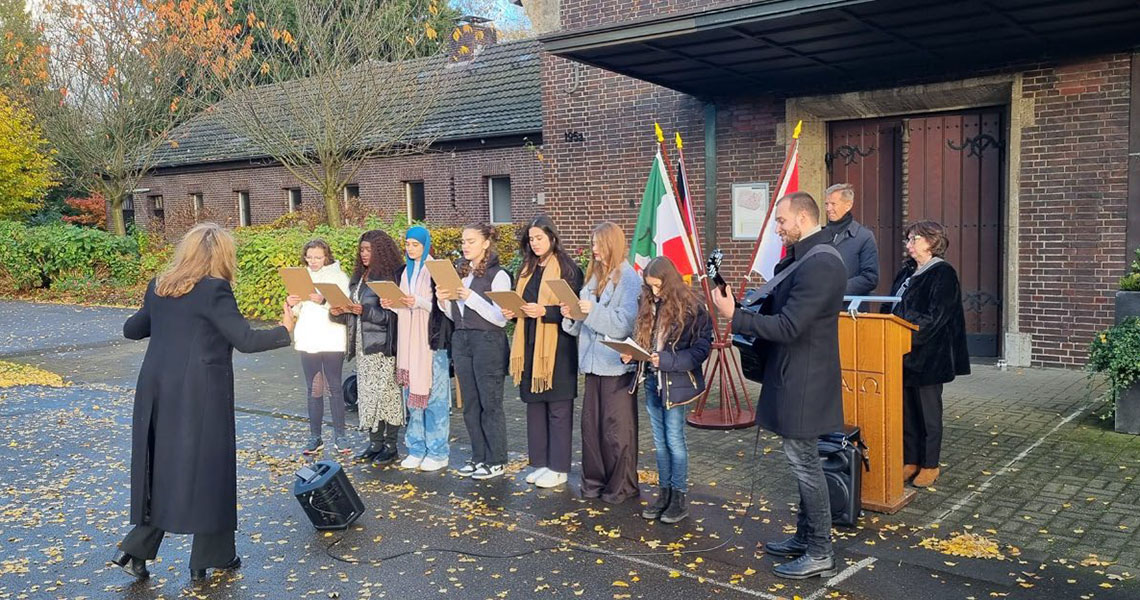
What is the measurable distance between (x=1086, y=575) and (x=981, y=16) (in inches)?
240

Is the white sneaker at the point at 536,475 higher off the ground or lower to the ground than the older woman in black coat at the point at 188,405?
lower

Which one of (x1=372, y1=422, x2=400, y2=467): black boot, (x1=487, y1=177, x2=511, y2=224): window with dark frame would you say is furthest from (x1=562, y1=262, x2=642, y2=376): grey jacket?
(x1=487, y1=177, x2=511, y2=224): window with dark frame

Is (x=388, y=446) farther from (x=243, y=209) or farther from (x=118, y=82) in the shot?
(x=118, y=82)

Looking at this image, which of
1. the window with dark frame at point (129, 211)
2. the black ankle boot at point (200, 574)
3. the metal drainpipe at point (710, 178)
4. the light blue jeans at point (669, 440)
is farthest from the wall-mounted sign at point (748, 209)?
the window with dark frame at point (129, 211)

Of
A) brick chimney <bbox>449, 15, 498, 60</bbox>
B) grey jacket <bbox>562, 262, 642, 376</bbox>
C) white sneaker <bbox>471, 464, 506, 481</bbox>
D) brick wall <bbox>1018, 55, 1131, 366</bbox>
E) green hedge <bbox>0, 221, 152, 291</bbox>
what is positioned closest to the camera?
grey jacket <bbox>562, 262, 642, 376</bbox>

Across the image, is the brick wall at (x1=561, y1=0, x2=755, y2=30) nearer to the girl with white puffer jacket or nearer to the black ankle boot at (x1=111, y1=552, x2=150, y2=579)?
the girl with white puffer jacket

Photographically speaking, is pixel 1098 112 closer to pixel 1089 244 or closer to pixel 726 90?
pixel 1089 244

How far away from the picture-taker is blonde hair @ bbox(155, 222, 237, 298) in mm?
4914

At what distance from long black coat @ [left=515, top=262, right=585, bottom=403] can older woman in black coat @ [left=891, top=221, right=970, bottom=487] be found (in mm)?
2133

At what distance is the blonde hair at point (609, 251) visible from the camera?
6.12m

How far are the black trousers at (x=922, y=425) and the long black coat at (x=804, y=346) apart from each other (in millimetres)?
1614

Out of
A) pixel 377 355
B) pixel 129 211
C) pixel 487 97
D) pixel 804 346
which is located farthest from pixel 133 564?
pixel 129 211

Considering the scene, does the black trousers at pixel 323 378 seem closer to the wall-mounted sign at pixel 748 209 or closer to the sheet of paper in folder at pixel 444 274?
the sheet of paper in folder at pixel 444 274

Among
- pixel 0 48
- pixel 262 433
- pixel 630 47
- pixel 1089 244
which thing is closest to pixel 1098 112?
pixel 1089 244
